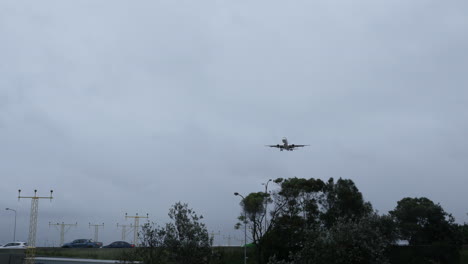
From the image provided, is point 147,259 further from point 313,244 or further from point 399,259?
point 399,259

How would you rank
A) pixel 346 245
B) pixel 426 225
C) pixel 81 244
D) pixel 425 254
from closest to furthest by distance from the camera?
pixel 346 245
pixel 425 254
pixel 426 225
pixel 81 244

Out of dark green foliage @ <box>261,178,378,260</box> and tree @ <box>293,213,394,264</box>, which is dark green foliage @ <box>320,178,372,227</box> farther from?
tree @ <box>293,213,394,264</box>

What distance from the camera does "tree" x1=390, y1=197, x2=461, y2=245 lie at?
2608 inches

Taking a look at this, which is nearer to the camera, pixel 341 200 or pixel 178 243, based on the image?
pixel 178 243

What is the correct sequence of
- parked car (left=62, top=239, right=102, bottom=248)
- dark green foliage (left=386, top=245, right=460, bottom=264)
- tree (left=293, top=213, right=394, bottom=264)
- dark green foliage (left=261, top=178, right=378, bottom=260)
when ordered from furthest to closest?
parked car (left=62, top=239, right=102, bottom=248)
dark green foliage (left=261, top=178, right=378, bottom=260)
dark green foliage (left=386, top=245, right=460, bottom=264)
tree (left=293, top=213, right=394, bottom=264)

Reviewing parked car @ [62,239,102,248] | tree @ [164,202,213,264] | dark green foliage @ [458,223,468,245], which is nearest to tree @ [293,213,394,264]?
tree @ [164,202,213,264]

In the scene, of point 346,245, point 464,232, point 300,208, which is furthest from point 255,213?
point 346,245

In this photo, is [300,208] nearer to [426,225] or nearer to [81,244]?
[426,225]

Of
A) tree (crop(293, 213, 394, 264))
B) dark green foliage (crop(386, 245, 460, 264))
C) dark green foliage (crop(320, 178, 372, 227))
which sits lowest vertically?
dark green foliage (crop(386, 245, 460, 264))

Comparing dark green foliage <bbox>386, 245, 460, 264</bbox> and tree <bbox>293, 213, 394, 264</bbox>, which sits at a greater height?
tree <bbox>293, 213, 394, 264</bbox>

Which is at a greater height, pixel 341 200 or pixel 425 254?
pixel 341 200

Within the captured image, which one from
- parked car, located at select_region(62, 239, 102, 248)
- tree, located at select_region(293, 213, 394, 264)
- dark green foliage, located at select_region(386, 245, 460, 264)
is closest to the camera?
tree, located at select_region(293, 213, 394, 264)

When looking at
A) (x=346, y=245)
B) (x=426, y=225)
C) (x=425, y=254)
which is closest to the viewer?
(x=346, y=245)

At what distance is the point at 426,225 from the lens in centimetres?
6856
